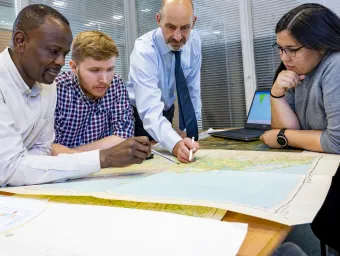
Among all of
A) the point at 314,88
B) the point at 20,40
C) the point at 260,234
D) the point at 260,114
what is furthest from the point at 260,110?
the point at 260,234

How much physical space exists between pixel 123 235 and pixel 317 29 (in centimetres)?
99

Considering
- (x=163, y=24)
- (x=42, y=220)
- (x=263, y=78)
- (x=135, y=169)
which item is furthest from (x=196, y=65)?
(x=42, y=220)

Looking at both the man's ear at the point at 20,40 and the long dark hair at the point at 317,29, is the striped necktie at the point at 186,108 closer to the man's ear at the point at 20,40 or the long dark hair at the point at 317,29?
the long dark hair at the point at 317,29

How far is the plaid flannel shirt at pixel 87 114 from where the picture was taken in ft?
4.31

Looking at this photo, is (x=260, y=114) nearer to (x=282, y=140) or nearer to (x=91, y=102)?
(x=282, y=140)

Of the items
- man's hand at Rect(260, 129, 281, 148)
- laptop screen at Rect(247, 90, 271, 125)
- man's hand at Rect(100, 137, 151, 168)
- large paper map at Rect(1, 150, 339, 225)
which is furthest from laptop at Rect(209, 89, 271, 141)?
man's hand at Rect(100, 137, 151, 168)

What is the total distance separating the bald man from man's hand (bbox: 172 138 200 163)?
51 millimetres

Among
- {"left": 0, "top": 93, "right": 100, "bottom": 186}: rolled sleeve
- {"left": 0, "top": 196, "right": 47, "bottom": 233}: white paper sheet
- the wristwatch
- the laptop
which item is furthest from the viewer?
the laptop

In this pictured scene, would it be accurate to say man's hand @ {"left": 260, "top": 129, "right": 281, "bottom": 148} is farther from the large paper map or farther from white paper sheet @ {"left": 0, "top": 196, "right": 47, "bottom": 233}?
white paper sheet @ {"left": 0, "top": 196, "right": 47, "bottom": 233}

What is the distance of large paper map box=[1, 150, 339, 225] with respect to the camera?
53 cm

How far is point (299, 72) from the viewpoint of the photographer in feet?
3.92

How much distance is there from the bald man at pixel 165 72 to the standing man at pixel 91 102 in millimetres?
115

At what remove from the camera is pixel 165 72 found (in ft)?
5.46

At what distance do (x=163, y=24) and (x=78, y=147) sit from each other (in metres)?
0.71
